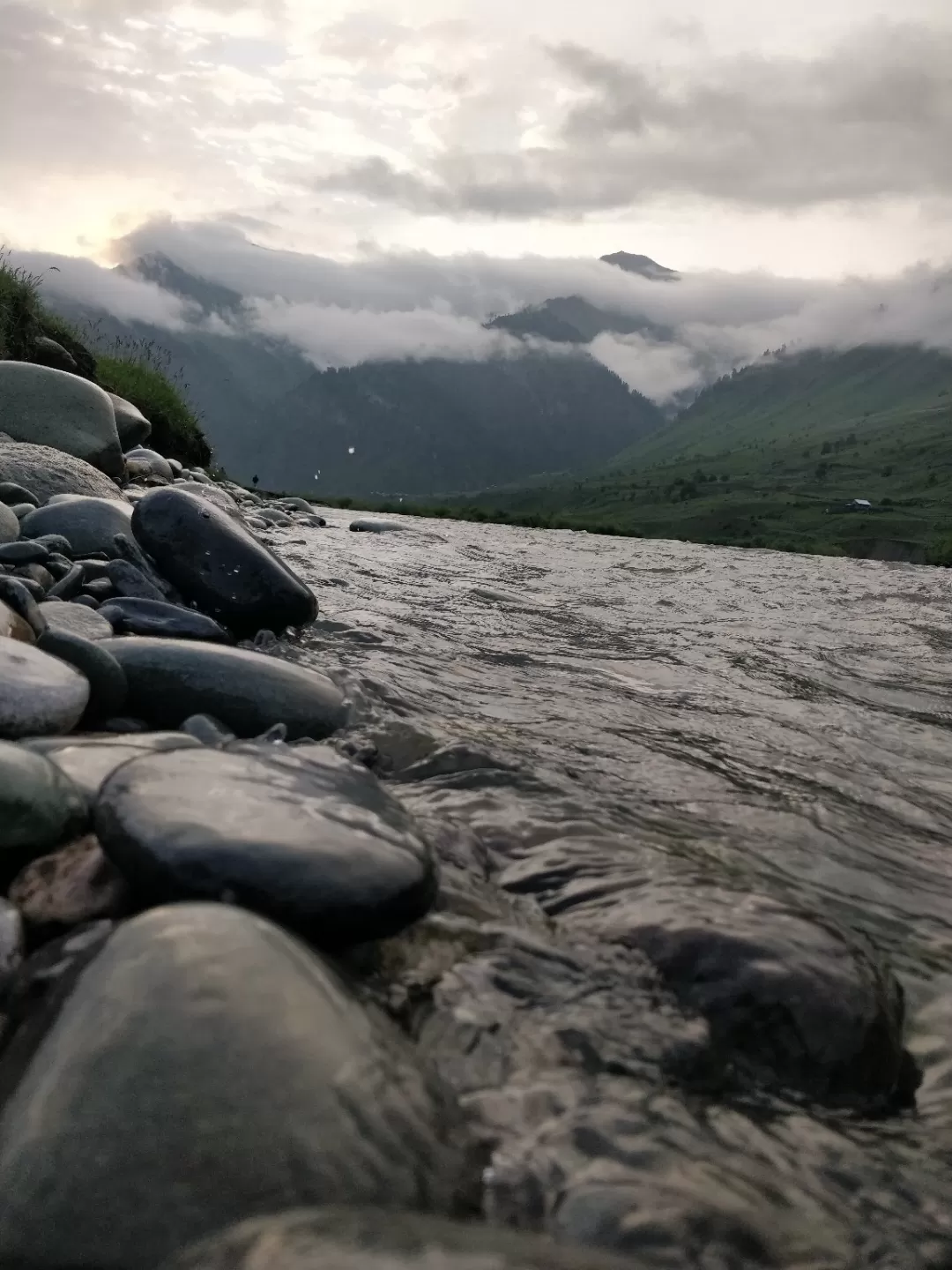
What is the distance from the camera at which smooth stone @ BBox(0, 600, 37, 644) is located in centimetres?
439

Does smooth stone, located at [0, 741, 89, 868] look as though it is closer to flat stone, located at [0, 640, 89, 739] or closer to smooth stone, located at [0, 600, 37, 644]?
flat stone, located at [0, 640, 89, 739]

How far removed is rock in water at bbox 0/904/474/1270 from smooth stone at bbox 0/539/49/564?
477cm

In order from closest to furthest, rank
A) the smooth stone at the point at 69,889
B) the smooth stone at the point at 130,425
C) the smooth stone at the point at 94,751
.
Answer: the smooth stone at the point at 69,889
the smooth stone at the point at 94,751
the smooth stone at the point at 130,425

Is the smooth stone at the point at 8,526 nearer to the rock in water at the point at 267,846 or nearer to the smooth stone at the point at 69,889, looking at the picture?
the rock in water at the point at 267,846

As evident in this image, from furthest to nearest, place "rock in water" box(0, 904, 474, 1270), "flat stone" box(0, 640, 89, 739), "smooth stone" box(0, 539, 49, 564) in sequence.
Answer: "smooth stone" box(0, 539, 49, 564) → "flat stone" box(0, 640, 89, 739) → "rock in water" box(0, 904, 474, 1270)

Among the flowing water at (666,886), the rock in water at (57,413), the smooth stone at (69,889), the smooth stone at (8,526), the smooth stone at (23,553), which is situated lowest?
the flowing water at (666,886)

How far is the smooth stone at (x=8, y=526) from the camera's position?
6.50 meters

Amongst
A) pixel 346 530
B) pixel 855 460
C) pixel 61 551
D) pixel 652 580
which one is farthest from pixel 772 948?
pixel 855 460

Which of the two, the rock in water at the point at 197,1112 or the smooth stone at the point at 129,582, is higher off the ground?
the smooth stone at the point at 129,582

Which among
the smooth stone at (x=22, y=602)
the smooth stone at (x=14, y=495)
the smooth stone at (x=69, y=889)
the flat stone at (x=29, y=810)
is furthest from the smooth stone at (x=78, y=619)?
the smooth stone at (x=14, y=495)

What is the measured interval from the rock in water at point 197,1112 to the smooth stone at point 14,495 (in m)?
6.91

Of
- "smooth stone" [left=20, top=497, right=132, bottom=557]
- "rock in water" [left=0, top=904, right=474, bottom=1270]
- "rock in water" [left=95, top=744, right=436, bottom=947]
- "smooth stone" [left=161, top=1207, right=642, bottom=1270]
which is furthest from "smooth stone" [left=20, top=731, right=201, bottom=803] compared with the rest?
"smooth stone" [left=20, top=497, right=132, bottom=557]

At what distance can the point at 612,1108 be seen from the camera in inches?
85.8

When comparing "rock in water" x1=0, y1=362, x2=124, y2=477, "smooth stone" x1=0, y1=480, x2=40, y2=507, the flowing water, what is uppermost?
"rock in water" x1=0, y1=362, x2=124, y2=477
